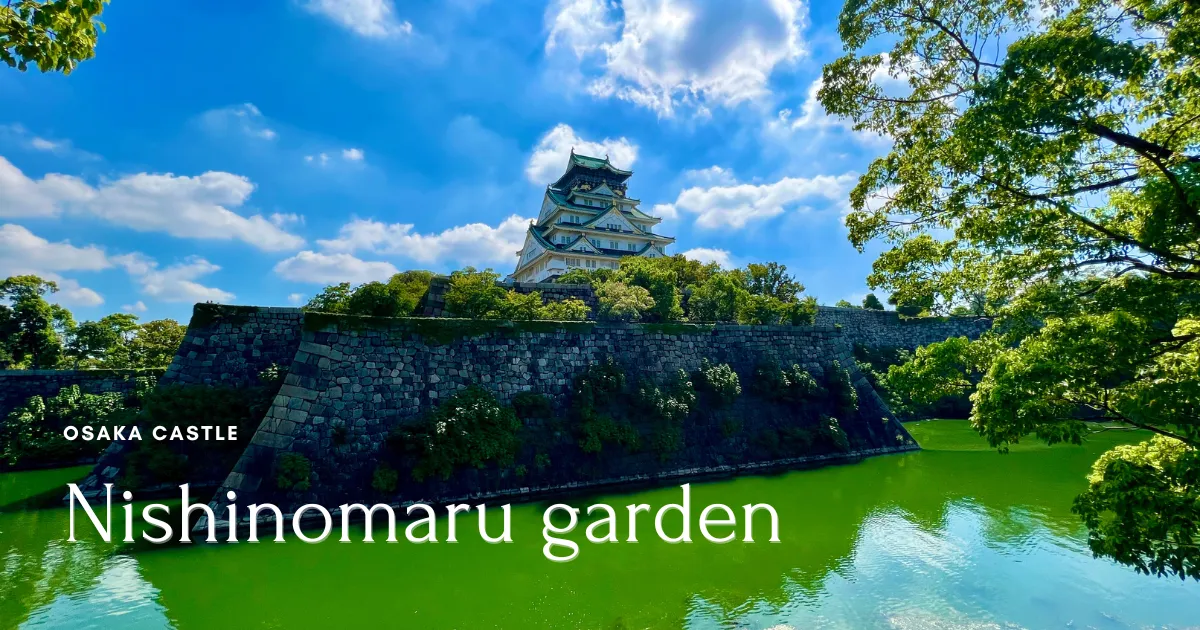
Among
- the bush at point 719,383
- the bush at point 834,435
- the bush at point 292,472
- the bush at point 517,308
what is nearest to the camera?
the bush at point 292,472

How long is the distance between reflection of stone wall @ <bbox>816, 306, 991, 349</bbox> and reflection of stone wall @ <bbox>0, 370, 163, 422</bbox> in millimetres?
23820

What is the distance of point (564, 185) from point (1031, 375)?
3154 cm

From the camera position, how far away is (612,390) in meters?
10.9

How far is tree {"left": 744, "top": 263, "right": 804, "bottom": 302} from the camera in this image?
20812 mm

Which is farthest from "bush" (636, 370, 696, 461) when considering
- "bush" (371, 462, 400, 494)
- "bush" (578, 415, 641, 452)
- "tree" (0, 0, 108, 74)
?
"tree" (0, 0, 108, 74)

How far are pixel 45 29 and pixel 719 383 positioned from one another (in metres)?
11.4

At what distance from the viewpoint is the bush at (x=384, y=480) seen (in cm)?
827

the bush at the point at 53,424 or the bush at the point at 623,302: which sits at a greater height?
the bush at the point at 623,302

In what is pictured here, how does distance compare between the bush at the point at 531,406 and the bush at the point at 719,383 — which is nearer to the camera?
the bush at the point at 531,406

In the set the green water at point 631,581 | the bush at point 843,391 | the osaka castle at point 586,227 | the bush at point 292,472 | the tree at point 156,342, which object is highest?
the osaka castle at point 586,227

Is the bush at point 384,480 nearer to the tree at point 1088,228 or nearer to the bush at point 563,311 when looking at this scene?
the bush at point 563,311

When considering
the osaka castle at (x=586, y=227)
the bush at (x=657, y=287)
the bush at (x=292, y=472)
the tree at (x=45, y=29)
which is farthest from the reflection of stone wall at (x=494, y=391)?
the osaka castle at (x=586, y=227)

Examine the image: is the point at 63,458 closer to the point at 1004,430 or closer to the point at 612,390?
the point at 612,390

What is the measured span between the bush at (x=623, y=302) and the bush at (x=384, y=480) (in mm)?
7305
